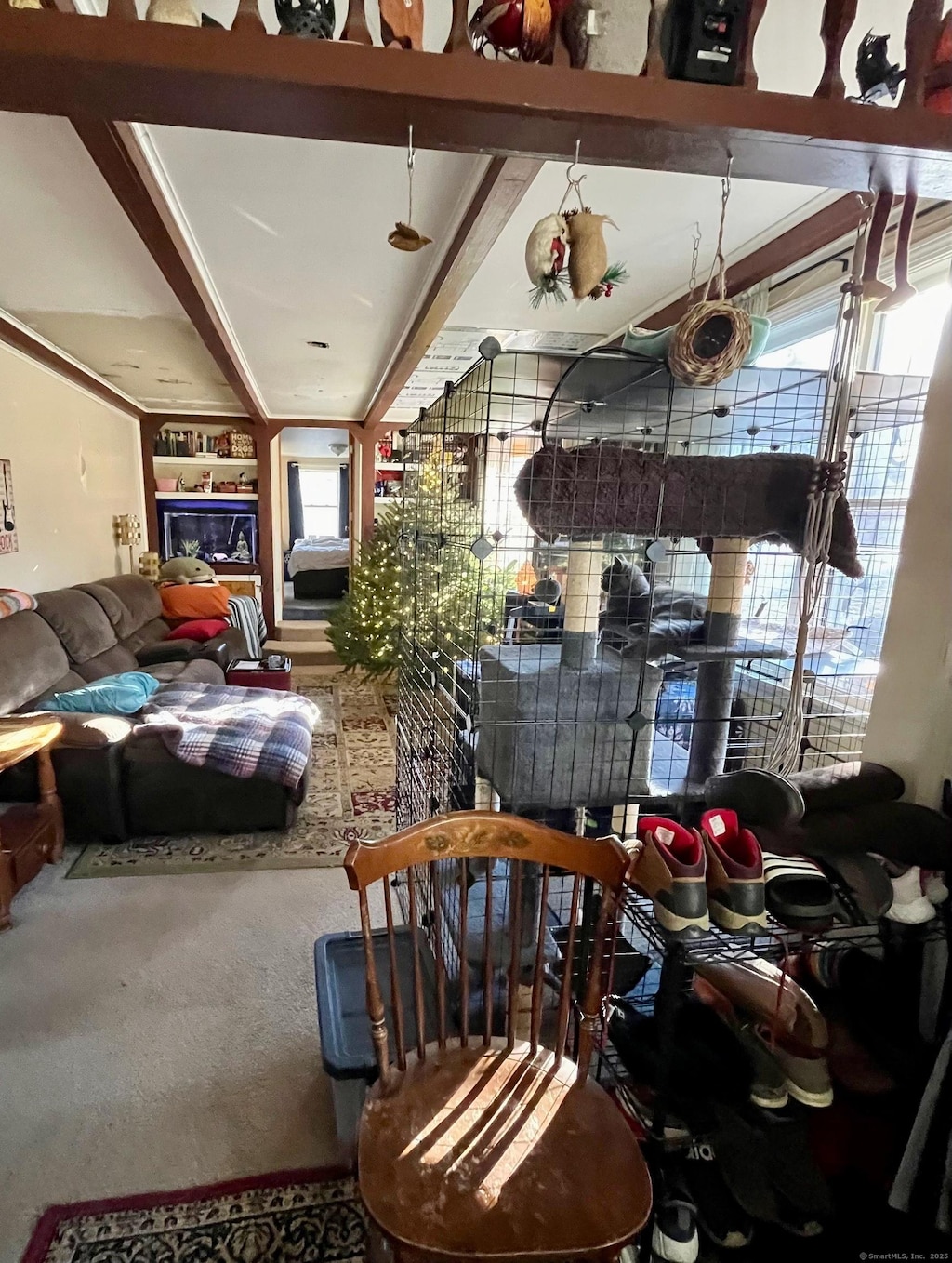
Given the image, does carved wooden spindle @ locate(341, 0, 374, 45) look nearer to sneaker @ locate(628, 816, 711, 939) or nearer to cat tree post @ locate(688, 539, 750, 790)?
cat tree post @ locate(688, 539, 750, 790)

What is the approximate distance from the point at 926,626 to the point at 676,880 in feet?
2.49

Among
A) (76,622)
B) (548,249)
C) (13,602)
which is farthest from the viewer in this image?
(76,622)

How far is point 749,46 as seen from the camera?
87 centimetres

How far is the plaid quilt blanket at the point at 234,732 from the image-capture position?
8.50 feet

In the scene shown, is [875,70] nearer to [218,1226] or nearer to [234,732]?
[218,1226]

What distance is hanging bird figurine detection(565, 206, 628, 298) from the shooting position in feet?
3.23

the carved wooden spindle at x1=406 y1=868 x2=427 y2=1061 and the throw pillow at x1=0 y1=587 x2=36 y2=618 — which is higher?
the throw pillow at x1=0 y1=587 x2=36 y2=618

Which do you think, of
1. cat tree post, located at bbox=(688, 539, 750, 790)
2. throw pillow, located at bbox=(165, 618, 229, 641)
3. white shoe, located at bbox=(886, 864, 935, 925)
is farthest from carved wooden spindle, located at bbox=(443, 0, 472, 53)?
throw pillow, located at bbox=(165, 618, 229, 641)

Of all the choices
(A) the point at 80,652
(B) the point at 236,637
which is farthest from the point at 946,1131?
(B) the point at 236,637

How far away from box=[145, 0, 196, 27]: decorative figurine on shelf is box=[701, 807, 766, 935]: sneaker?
4.57 feet

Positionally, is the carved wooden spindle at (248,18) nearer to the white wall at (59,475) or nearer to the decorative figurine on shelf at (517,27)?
the decorative figurine on shelf at (517,27)

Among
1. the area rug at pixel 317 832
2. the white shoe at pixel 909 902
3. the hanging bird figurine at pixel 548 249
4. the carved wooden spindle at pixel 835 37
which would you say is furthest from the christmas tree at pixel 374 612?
the carved wooden spindle at pixel 835 37

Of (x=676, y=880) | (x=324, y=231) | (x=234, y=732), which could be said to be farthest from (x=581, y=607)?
(x=234, y=732)

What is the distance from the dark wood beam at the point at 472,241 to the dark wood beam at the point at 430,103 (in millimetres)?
477
